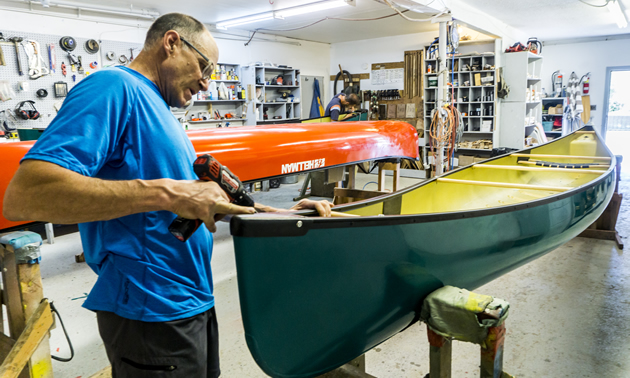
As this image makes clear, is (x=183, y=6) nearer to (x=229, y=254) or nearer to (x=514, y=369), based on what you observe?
(x=229, y=254)

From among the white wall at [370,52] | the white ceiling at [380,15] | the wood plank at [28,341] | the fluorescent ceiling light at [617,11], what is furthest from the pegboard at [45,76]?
the fluorescent ceiling light at [617,11]

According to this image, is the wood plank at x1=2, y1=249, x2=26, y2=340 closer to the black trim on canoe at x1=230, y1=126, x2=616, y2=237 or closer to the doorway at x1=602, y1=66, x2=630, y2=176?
the black trim on canoe at x1=230, y1=126, x2=616, y2=237

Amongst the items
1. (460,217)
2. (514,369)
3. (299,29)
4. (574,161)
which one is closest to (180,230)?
(460,217)

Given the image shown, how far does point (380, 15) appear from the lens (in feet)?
26.5

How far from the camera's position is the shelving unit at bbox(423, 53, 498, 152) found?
8602mm

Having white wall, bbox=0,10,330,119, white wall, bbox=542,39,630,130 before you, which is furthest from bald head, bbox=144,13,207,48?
white wall, bbox=542,39,630,130

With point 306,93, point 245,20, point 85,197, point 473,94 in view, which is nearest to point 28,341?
point 85,197

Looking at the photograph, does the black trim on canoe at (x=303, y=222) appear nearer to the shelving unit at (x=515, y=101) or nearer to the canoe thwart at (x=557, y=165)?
the canoe thwart at (x=557, y=165)

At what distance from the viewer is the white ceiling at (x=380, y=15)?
6910 mm

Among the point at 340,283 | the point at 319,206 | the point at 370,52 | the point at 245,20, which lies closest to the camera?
the point at 340,283

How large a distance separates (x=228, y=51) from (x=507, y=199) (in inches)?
280

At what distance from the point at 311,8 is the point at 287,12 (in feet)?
1.69

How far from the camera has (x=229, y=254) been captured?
411 cm

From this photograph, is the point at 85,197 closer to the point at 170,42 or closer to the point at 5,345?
the point at 170,42
